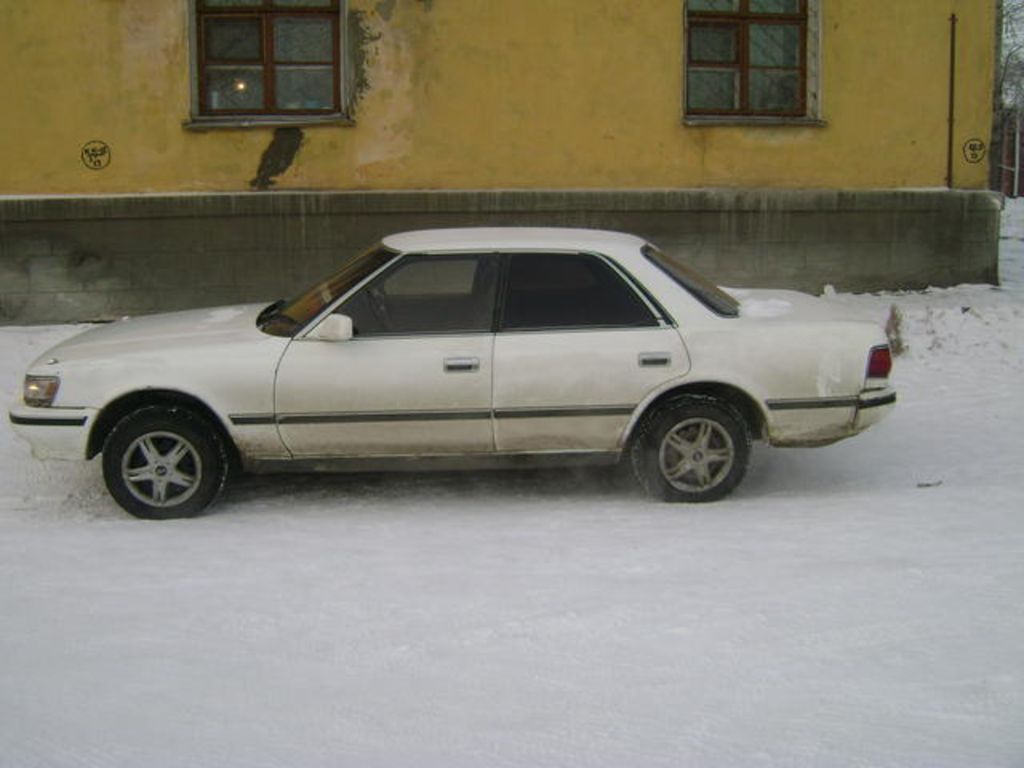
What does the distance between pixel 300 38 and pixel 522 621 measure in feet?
30.0

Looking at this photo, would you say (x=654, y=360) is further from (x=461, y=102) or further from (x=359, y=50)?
(x=359, y=50)

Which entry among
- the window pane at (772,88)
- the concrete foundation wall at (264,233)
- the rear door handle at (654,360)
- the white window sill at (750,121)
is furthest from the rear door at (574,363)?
the window pane at (772,88)

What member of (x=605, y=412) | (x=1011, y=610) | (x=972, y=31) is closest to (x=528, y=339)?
(x=605, y=412)

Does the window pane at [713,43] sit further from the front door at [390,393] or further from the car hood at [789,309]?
the front door at [390,393]

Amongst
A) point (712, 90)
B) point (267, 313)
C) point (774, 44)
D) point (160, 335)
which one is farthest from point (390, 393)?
point (774, 44)

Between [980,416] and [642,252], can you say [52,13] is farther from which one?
[980,416]

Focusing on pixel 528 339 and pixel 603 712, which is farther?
pixel 528 339

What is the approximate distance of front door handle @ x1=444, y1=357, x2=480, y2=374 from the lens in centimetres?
660

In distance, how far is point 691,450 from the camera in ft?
22.2

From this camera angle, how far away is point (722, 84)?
44.4 feet

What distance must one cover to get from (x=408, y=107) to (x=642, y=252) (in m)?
6.30

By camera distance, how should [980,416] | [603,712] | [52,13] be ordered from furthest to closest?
[52,13] → [980,416] → [603,712]

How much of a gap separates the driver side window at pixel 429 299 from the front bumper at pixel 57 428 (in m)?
1.37

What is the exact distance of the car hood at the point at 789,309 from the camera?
22.7ft
